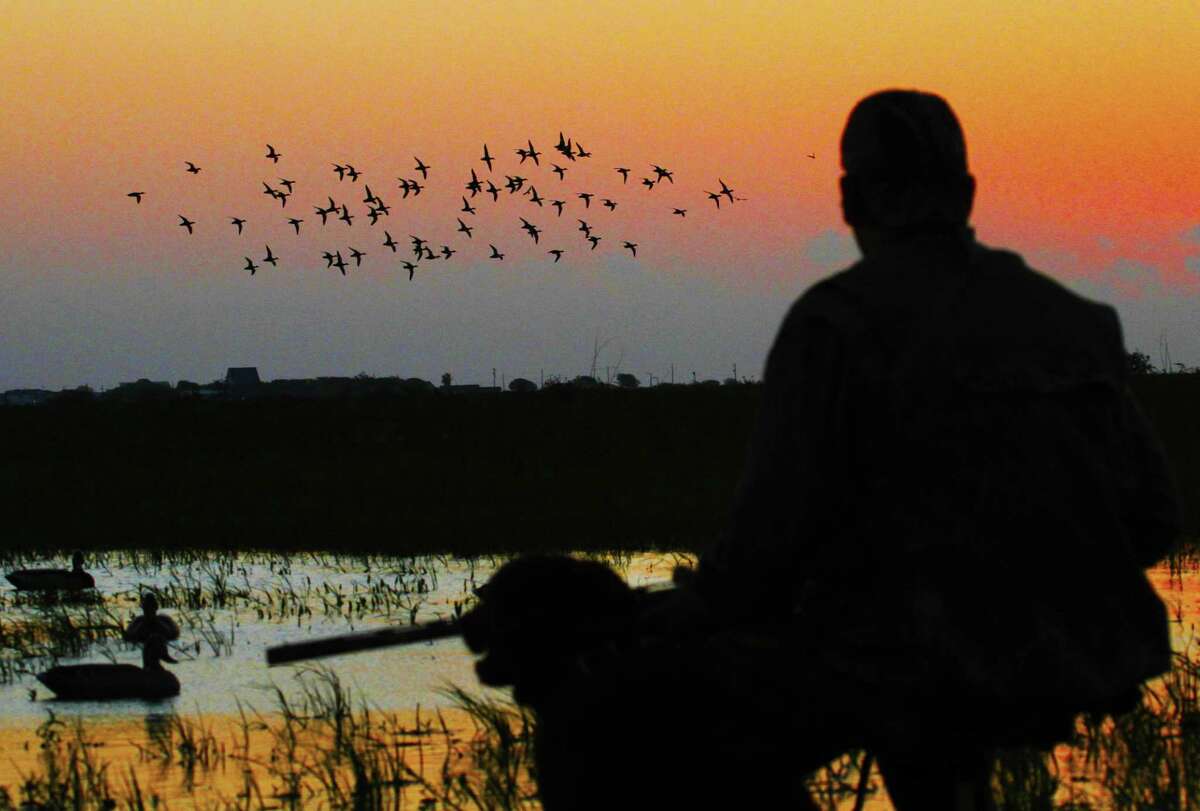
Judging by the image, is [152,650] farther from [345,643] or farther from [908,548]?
[908,548]

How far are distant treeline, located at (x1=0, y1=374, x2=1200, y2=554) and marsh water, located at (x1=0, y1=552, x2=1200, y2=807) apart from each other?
342cm

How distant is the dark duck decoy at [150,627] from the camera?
13.1 meters

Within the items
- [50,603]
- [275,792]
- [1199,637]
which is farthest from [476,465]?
Answer: [275,792]

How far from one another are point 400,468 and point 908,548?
32330 millimetres

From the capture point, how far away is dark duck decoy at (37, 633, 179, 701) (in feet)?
37.0

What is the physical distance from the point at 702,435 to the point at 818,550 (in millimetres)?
33936

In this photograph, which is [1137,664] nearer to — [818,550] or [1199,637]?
[818,550]

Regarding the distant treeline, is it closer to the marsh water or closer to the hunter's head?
Answer: the marsh water

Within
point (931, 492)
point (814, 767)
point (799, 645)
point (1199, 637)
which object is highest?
point (931, 492)

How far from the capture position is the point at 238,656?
46.0ft

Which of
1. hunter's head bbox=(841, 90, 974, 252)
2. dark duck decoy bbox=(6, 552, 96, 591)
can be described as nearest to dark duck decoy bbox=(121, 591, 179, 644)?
dark duck decoy bbox=(6, 552, 96, 591)

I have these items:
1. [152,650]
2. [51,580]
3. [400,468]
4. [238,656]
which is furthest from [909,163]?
[400,468]

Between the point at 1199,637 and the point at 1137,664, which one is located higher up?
the point at 1137,664

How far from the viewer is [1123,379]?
11.4 ft
